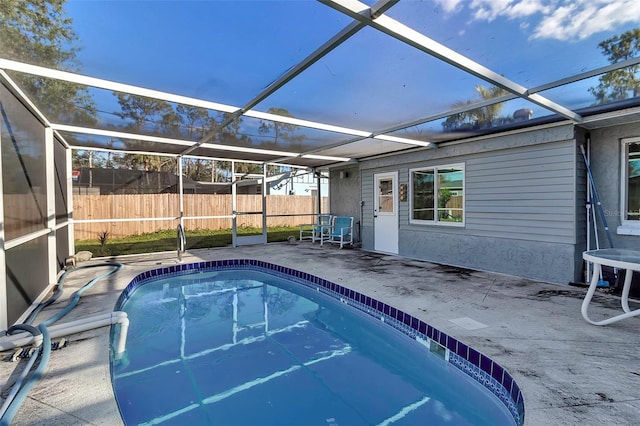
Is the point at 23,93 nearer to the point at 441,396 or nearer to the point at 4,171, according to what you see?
the point at 4,171

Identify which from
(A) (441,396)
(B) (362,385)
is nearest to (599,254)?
(A) (441,396)

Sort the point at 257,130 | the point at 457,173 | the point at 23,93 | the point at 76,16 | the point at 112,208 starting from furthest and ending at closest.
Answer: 1. the point at 112,208
2. the point at 457,173
3. the point at 257,130
4. the point at 23,93
5. the point at 76,16

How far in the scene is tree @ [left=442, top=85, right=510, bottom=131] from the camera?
363 cm

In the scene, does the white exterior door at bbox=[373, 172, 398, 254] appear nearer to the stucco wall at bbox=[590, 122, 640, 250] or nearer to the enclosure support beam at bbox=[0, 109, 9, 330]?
the stucco wall at bbox=[590, 122, 640, 250]

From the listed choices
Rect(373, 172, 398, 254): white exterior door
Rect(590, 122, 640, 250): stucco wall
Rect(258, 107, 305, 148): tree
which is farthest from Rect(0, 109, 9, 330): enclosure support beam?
Rect(590, 122, 640, 250): stucco wall

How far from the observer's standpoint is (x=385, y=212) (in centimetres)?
795


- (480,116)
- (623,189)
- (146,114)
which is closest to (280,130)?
(146,114)

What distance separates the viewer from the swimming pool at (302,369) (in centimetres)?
229

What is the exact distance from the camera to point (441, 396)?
249 centimetres

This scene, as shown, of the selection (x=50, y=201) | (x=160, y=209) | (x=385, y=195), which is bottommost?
(x=160, y=209)

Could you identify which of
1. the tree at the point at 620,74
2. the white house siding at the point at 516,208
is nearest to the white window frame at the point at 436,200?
the white house siding at the point at 516,208

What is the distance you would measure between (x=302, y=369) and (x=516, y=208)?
4550 mm

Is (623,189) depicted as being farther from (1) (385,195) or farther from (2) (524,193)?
(1) (385,195)

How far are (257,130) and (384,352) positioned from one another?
401 centimetres
